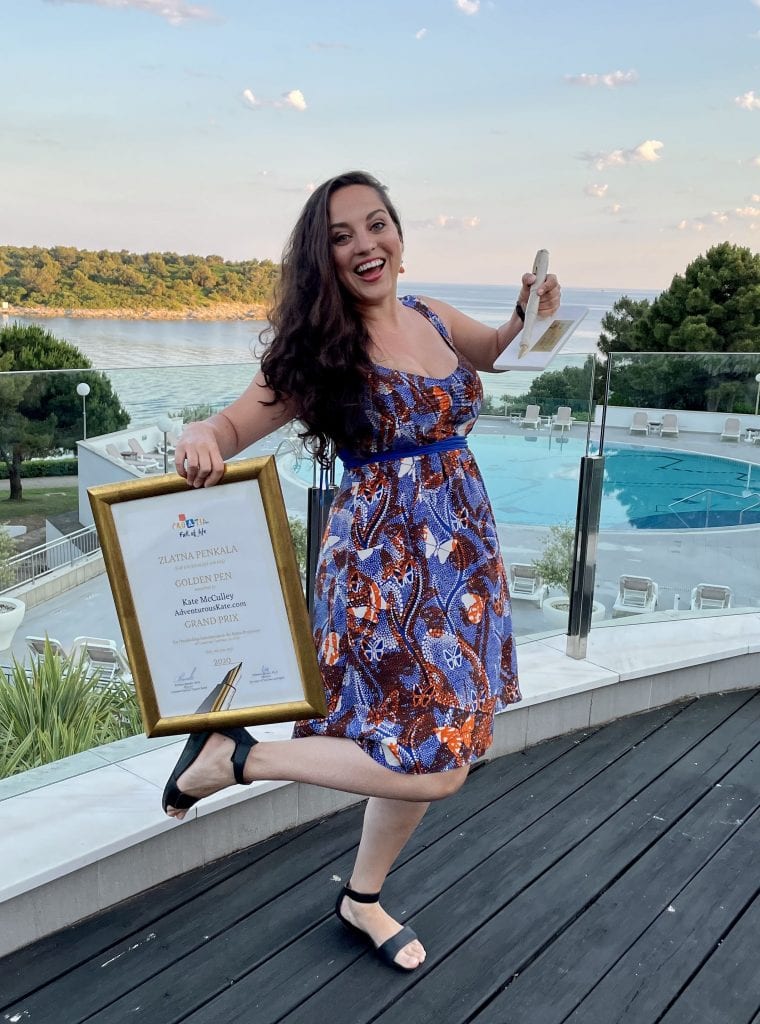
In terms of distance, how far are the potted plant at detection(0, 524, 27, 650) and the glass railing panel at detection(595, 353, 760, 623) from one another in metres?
1.79

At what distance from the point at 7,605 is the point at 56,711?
302 millimetres

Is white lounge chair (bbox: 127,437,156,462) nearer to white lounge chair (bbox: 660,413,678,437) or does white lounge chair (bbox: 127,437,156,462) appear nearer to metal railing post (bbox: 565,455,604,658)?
metal railing post (bbox: 565,455,604,658)

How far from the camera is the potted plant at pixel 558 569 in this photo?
120 inches

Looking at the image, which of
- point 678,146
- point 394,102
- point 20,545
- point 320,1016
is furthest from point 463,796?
point 394,102

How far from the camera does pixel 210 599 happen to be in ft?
5.14

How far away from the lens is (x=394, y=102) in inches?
2021

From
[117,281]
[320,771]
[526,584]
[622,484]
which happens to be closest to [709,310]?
[117,281]

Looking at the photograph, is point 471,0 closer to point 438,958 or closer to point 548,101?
point 548,101

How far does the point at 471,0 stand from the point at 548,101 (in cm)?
615

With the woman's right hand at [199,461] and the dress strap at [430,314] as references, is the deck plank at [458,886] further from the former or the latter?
the dress strap at [430,314]

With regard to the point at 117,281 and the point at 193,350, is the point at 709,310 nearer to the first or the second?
the point at 193,350

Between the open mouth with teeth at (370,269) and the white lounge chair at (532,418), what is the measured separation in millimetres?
1220

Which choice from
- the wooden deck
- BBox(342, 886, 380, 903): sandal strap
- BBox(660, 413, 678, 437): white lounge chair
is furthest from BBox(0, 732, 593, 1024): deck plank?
BBox(660, 413, 678, 437): white lounge chair
